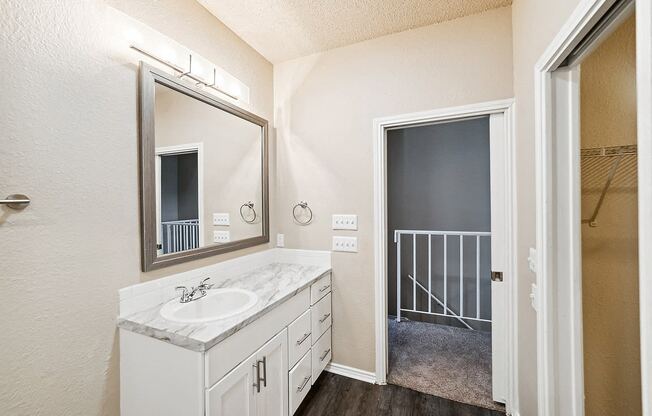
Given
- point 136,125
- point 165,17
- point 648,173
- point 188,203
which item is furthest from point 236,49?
point 648,173

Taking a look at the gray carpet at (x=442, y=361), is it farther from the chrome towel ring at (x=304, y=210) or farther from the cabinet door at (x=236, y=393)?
the chrome towel ring at (x=304, y=210)

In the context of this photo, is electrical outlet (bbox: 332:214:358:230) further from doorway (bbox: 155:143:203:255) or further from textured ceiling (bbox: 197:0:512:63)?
textured ceiling (bbox: 197:0:512:63)

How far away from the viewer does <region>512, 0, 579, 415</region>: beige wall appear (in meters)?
1.22

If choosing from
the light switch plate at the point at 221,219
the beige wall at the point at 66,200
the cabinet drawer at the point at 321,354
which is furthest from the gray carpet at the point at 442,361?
the beige wall at the point at 66,200

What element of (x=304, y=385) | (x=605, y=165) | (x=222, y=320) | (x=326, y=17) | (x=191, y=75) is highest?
(x=326, y=17)

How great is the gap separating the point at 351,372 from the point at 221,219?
4.91 feet

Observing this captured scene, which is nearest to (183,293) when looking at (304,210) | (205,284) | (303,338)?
(205,284)

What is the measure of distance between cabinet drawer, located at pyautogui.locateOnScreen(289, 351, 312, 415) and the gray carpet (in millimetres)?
679

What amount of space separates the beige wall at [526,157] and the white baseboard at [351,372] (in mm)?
914

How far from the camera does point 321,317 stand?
192cm

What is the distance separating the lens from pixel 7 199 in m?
0.88

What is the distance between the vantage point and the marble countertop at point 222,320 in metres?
1.01

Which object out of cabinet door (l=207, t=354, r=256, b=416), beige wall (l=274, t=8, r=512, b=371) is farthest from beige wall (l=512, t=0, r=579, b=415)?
cabinet door (l=207, t=354, r=256, b=416)

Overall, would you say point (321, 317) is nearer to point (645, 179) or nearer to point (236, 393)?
point (236, 393)
